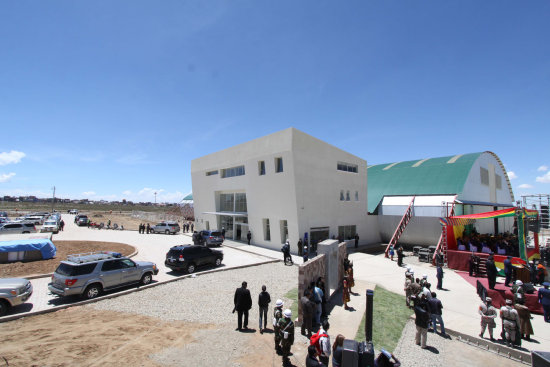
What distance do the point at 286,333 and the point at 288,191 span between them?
16.6m

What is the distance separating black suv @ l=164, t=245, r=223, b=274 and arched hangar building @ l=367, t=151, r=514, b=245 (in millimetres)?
21845

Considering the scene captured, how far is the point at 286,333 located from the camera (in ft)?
21.2

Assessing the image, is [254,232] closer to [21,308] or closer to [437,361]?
[21,308]

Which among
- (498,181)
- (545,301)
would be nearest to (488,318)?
(545,301)

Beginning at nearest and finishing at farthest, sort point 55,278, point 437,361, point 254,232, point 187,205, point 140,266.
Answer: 1. point 437,361
2. point 55,278
3. point 140,266
4. point 254,232
5. point 187,205

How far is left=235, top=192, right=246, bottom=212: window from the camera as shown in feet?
96.9

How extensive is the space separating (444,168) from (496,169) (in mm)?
13324

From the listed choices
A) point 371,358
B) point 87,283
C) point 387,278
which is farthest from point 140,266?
point 387,278

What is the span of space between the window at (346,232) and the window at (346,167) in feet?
20.0

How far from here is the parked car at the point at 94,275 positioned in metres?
10.6

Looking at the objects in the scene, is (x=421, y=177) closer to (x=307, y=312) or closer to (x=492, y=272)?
(x=492, y=272)

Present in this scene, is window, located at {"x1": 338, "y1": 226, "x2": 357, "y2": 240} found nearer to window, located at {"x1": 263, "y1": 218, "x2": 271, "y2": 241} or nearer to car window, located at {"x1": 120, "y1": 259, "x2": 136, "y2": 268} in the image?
window, located at {"x1": 263, "y1": 218, "x2": 271, "y2": 241}

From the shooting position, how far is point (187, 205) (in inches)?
2451

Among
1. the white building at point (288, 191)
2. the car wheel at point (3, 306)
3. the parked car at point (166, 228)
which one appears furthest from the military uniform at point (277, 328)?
the parked car at point (166, 228)
